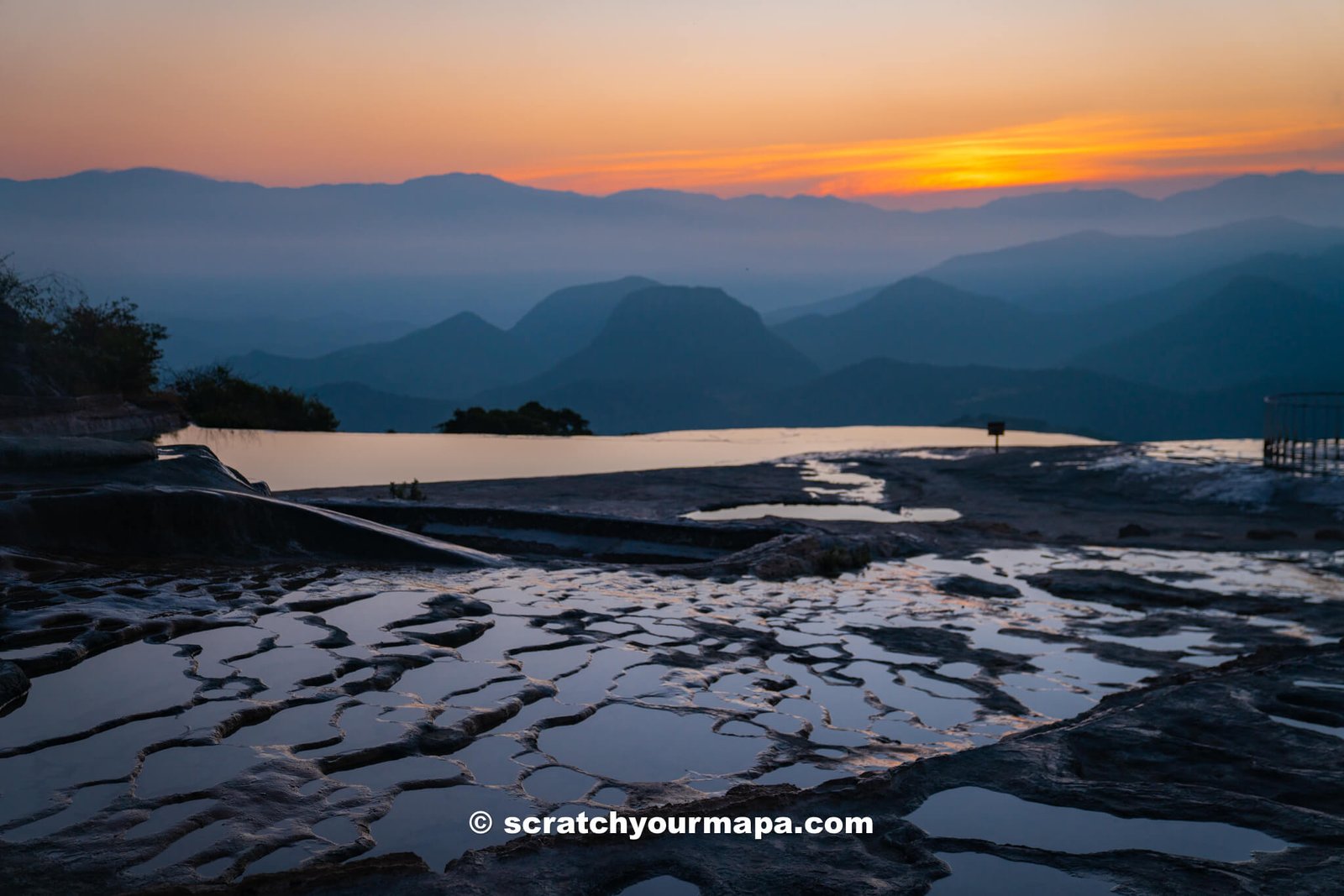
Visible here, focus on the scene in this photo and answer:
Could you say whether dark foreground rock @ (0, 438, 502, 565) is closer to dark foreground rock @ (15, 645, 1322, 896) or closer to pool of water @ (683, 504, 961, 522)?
pool of water @ (683, 504, 961, 522)

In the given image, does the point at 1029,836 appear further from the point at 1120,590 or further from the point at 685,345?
the point at 685,345

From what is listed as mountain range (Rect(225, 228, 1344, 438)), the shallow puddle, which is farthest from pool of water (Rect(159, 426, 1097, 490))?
mountain range (Rect(225, 228, 1344, 438))

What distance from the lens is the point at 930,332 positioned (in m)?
177

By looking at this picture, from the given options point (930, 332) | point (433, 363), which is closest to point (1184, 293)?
point (930, 332)

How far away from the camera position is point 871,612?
16.8 ft

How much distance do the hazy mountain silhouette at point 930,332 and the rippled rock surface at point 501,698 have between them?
527 ft

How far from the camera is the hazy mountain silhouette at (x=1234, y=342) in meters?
123

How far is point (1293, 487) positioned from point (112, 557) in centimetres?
1146

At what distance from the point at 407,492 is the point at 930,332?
177 meters

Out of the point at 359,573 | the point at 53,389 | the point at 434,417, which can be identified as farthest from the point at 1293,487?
the point at 434,417

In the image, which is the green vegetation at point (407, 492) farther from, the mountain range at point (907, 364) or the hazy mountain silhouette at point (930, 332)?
the hazy mountain silhouette at point (930, 332)

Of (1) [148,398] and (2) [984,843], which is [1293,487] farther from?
(1) [148,398]

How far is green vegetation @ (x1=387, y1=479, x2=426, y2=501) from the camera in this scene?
8562 millimetres

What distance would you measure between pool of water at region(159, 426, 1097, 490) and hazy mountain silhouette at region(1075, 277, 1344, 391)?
119 meters
